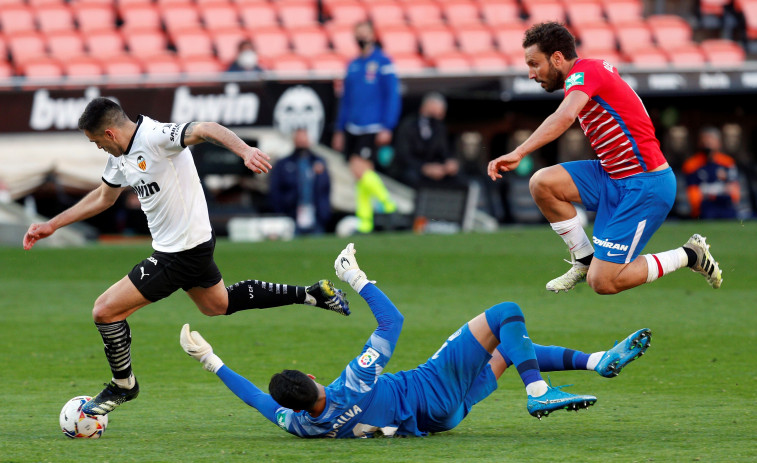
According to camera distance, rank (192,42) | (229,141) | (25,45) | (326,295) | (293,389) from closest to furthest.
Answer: (293,389)
(229,141)
(326,295)
(25,45)
(192,42)

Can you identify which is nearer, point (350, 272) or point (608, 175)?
point (350, 272)

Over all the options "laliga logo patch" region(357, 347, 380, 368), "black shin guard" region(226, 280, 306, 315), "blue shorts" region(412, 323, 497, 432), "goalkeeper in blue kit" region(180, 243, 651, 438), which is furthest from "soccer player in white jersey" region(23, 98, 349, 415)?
"blue shorts" region(412, 323, 497, 432)

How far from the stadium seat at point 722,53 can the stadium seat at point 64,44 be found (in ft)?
35.8

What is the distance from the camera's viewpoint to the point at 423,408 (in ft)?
18.7

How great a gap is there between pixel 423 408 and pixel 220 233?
33.4ft

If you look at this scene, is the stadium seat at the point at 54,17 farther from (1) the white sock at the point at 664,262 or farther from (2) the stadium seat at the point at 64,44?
(1) the white sock at the point at 664,262

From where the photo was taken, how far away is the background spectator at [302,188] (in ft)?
49.4

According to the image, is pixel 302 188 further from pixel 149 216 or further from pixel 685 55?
pixel 149 216

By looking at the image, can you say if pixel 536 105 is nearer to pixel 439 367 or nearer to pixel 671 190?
pixel 671 190

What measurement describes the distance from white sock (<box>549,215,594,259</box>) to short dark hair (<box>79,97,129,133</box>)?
9.52ft

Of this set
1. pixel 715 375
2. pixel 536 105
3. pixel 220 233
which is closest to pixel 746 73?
pixel 536 105

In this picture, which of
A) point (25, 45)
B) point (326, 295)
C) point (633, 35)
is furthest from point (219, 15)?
point (326, 295)

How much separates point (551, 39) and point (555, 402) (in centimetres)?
229

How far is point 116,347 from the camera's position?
6.26 meters
